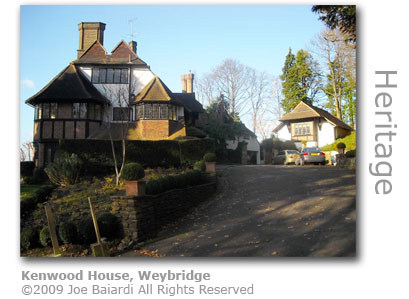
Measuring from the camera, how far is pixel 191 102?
2373cm

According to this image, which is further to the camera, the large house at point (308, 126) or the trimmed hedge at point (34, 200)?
the large house at point (308, 126)

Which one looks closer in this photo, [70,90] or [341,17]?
[341,17]

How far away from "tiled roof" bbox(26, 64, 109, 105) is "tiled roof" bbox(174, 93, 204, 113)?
7246mm

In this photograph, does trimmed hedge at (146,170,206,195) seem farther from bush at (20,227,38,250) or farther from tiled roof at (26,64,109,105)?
tiled roof at (26,64,109,105)

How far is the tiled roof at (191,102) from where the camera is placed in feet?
74.6

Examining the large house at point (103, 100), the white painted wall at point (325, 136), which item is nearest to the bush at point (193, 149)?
the large house at point (103, 100)

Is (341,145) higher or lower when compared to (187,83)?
lower

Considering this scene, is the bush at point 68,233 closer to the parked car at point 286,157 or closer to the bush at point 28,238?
the bush at point 28,238

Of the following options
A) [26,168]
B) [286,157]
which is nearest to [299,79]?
[286,157]

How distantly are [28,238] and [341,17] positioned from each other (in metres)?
8.21

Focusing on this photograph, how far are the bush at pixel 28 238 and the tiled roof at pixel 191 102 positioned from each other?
1610 centimetres

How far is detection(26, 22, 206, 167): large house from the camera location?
50.6 feet

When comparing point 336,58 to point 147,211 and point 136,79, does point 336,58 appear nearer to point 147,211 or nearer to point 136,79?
point 147,211
